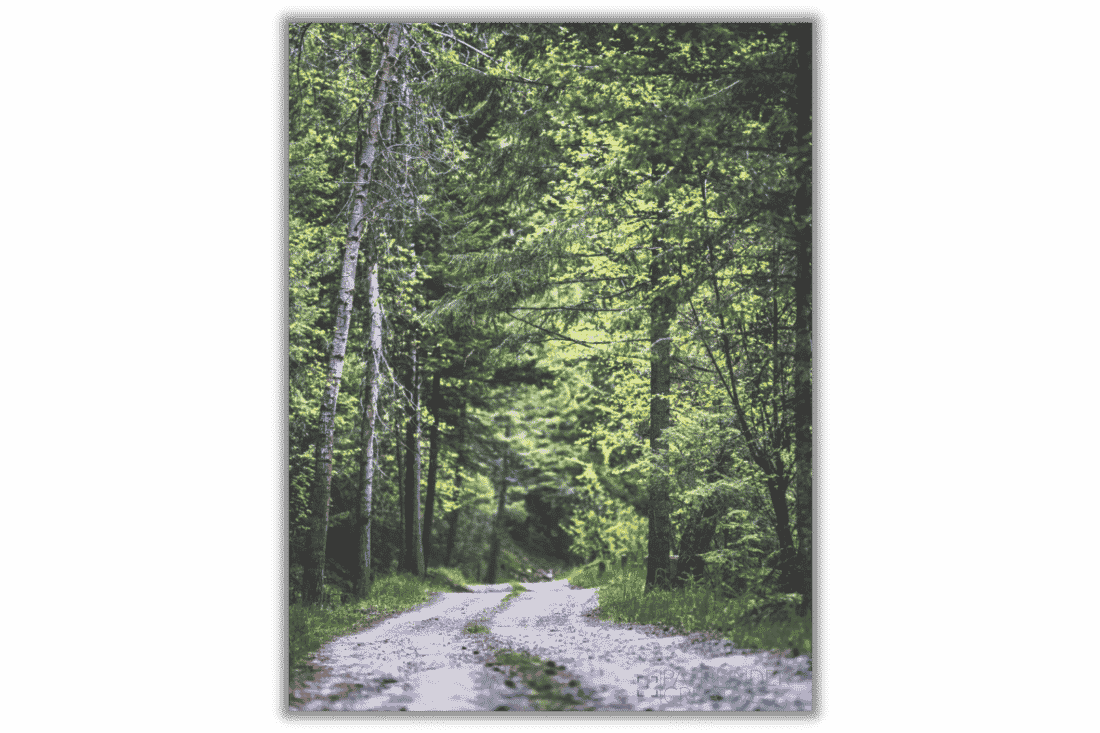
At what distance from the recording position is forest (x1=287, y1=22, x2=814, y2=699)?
5379mm

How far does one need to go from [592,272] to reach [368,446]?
4559mm

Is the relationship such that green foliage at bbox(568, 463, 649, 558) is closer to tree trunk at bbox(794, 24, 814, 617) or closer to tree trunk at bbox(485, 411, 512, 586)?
tree trunk at bbox(794, 24, 814, 617)

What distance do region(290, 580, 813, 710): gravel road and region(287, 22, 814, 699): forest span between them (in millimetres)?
274

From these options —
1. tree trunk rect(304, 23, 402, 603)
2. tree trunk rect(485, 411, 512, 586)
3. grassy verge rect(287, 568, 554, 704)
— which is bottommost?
tree trunk rect(485, 411, 512, 586)

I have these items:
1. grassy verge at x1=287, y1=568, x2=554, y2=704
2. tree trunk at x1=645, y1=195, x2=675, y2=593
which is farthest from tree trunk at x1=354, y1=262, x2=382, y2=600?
tree trunk at x1=645, y1=195, x2=675, y2=593

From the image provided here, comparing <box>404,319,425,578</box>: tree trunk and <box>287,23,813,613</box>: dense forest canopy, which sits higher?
<box>287,23,813,613</box>: dense forest canopy

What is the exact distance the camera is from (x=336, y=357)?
7121mm

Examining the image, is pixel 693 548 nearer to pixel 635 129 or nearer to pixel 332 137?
pixel 635 129

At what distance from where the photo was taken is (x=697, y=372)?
6.81m

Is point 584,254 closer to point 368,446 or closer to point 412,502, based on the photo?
point 368,446
